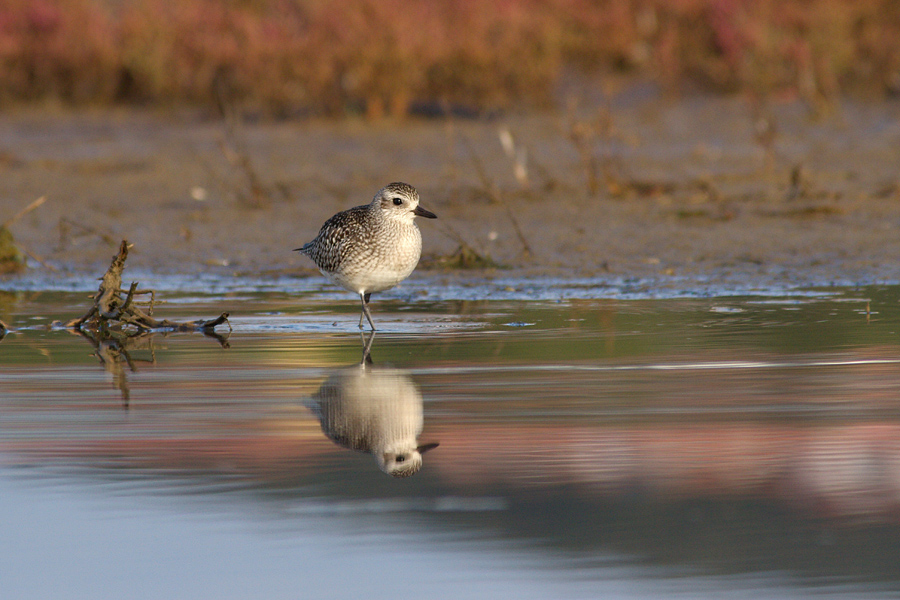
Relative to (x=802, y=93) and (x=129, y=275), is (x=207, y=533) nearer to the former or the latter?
(x=129, y=275)

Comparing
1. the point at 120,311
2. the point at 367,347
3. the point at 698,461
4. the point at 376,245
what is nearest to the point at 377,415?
the point at 698,461

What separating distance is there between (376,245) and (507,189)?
19.4 feet

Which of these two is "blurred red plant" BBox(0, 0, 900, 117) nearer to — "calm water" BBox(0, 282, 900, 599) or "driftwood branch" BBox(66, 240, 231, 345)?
"driftwood branch" BBox(66, 240, 231, 345)

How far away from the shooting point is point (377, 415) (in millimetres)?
5605

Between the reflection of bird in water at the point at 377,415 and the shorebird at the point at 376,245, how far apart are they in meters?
1.40

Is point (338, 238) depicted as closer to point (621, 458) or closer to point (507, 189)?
point (621, 458)

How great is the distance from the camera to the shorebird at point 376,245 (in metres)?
8.03

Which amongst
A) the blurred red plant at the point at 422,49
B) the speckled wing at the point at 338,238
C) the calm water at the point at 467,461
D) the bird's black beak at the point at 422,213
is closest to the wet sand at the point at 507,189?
the blurred red plant at the point at 422,49

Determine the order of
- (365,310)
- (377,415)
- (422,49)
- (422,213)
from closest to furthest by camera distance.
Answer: (377,415), (365,310), (422,213), (422,49)

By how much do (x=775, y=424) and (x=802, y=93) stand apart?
12.2 metres

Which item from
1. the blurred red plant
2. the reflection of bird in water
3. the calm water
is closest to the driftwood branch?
the calm water

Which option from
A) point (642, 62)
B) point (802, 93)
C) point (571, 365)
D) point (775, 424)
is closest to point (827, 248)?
point (571, 365)

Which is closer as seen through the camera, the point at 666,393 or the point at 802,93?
the point at 666,393

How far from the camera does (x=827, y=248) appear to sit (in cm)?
1070
